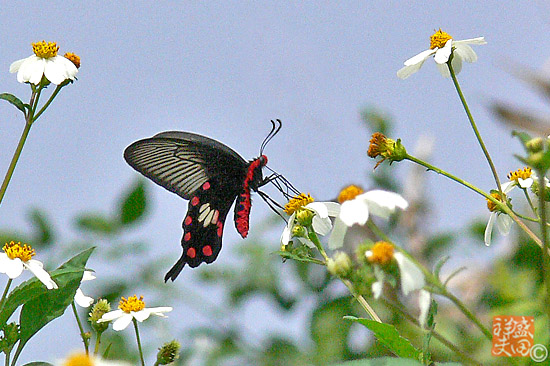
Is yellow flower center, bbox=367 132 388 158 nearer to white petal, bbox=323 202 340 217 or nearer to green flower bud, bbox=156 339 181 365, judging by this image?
white petal, bbox=323 202 340 217

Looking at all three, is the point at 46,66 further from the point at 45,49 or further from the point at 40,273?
the point at 40,273

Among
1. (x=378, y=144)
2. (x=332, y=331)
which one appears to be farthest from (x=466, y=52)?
(x=332, y=331)

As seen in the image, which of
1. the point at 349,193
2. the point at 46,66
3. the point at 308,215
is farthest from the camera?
the point at 46,66

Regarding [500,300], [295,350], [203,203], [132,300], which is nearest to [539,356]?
[132,300]

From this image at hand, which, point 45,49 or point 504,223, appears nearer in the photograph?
point 504,223

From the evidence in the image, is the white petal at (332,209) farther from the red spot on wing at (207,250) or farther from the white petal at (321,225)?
the red spot on wing at (207,250)

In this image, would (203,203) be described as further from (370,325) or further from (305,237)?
(370,325)
